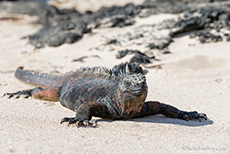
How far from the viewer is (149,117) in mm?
4047

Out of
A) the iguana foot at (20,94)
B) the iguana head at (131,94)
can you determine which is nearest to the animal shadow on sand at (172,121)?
the iguana head at (131,94)

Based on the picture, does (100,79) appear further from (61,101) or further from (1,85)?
(1,85)

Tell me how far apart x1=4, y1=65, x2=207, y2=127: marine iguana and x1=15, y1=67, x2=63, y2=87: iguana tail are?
263 mm

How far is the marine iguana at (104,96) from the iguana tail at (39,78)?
0.26 meters

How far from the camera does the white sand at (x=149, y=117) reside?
295 cm

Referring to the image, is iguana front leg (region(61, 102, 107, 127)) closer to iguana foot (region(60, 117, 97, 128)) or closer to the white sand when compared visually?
iguana foot (region(60, 117, 97, 128))

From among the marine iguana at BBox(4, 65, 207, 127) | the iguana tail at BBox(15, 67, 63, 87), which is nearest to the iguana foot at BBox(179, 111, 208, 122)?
the marine iguana at BBox(4, 65, 207, 127)

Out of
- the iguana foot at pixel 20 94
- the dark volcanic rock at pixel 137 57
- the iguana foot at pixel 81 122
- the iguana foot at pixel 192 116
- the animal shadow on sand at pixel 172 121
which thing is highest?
the dark volcanic rock at pixel 137 57

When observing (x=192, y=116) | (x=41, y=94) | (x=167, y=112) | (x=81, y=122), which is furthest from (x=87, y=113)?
(x=41, y=94)

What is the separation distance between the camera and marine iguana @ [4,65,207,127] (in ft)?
11.4

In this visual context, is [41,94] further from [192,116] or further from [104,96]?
[192,116]

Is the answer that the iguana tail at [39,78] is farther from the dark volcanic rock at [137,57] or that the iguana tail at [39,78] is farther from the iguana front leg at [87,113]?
the dark volcanic rock at [137,57]

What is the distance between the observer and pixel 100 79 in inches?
170

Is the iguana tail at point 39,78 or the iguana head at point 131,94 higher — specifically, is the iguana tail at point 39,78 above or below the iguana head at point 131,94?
below
